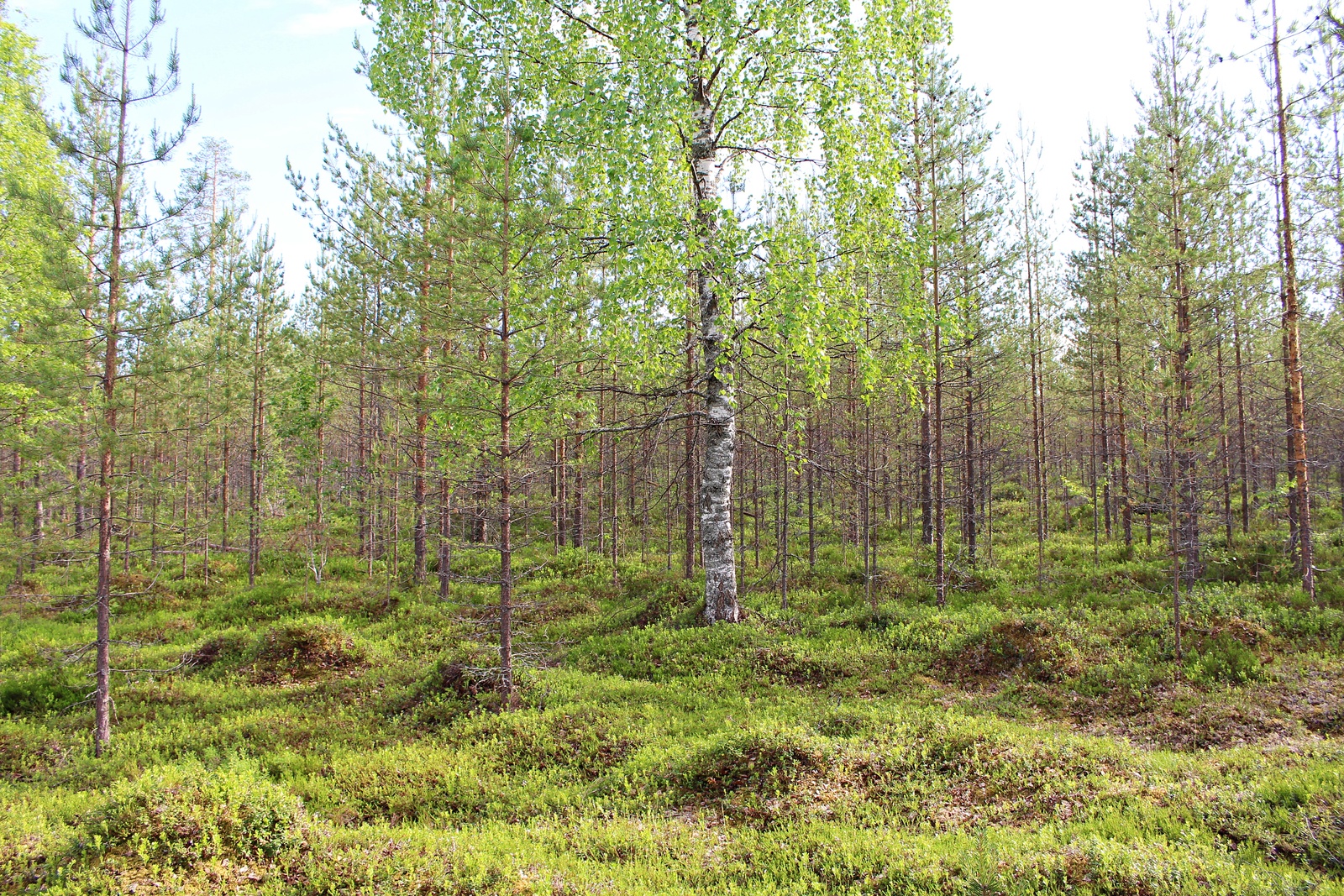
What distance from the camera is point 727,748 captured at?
7.94 m

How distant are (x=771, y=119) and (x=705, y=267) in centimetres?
381

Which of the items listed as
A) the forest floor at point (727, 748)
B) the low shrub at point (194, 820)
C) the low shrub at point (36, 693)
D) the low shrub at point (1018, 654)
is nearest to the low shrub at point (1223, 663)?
the forest floor at point (727, 748)

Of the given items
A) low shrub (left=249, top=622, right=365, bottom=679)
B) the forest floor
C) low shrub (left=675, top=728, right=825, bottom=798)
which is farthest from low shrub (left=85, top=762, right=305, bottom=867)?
low shrub (left=249, top=622, right=365, bottom=679)

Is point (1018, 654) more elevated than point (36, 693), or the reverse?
point (1018, 654)

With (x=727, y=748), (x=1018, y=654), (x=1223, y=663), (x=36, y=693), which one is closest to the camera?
(x=727, y=748)

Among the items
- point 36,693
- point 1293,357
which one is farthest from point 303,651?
point 1293,357

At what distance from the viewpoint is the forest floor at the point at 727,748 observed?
5.38 metres

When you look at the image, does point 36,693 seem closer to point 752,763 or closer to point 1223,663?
point 752,763

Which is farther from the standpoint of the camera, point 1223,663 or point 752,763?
point 1223,663

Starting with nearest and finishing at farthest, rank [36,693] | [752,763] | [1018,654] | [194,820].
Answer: [194,820] < [752,763] < [1018,654] < [36,693]

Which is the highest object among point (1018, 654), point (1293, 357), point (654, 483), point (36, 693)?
point (1293, 357)

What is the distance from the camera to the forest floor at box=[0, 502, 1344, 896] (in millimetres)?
5379

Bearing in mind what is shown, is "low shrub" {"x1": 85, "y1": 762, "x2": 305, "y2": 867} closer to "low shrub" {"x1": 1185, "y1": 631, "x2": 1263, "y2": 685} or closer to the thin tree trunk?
"low shrub" {"x1": 1185, "y1": 631, "x2": 1263, "y2": 685}

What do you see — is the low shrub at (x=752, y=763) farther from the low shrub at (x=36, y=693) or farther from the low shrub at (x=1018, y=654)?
the low shrub at (x=36, y=693)
